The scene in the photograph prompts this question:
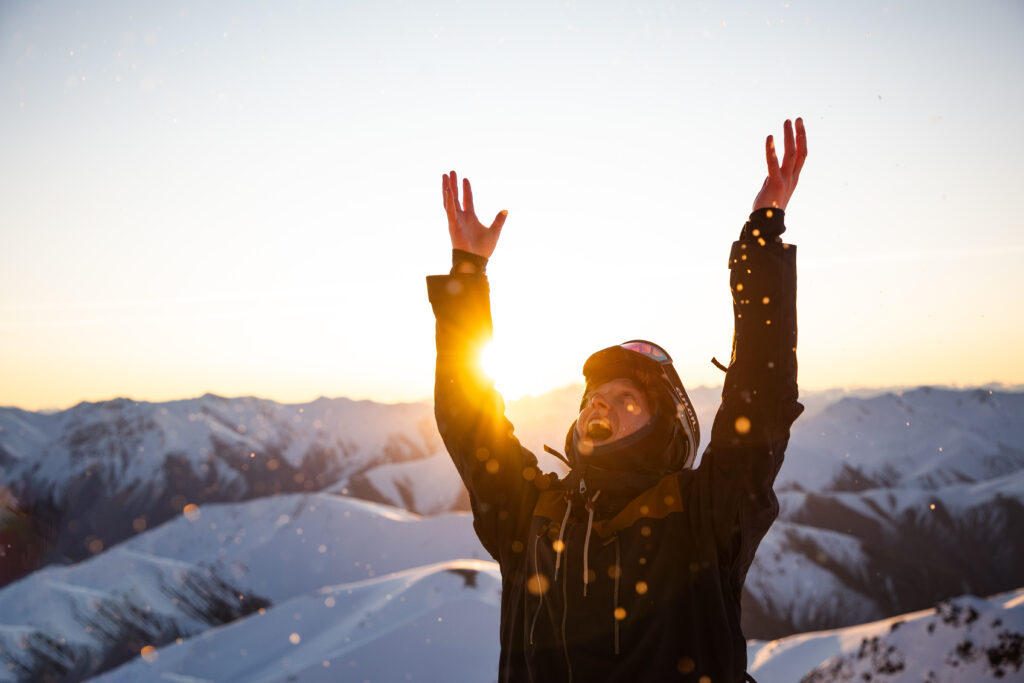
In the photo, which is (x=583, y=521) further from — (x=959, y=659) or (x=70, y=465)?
(x=70, y=465)

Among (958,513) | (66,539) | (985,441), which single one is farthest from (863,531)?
(66,539)

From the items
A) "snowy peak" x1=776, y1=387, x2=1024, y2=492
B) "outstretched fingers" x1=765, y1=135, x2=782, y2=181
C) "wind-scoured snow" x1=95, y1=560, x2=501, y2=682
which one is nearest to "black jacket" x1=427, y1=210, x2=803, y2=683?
"outstretched fingers" x1=765, y1=135, x2=782, y2=181

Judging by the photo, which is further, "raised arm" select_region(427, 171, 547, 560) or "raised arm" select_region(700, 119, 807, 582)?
"raised arm" select_region(427, 171, 547, 560)

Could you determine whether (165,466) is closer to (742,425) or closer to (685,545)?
(685,545)

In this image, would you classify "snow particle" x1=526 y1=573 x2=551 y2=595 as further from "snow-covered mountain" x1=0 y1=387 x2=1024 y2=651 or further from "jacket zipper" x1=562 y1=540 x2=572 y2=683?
"snow-covered mountain" x1=0 y1=387 x2=1024 y2=651

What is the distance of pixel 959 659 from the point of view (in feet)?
65.9

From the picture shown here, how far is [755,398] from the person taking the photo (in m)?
2.28

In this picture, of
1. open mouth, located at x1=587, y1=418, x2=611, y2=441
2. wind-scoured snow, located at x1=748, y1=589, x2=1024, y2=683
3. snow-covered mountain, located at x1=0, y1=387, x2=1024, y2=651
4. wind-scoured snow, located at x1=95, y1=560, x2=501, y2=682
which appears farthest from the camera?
snow-covered mountain, located at x1=0, y1=387, x2=1024, y2=651

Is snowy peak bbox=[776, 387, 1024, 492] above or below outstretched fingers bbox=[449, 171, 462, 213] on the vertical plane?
below

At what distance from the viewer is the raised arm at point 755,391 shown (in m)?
2.26

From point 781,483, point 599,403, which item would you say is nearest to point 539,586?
point 599,403

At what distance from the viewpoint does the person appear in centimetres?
228

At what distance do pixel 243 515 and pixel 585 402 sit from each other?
97722mm

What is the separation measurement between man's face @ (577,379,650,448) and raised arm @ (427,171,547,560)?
35cm
